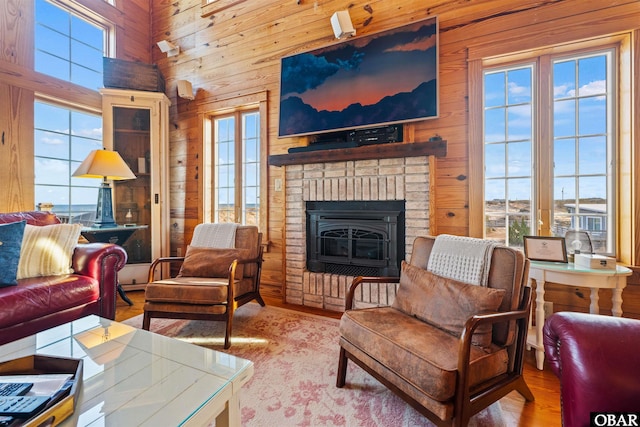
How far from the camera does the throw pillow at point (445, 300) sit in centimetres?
135

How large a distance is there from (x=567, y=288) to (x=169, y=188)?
14.5 feet

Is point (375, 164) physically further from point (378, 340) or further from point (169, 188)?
point (169, 188)

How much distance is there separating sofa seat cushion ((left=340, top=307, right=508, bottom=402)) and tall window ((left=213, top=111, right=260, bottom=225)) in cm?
233


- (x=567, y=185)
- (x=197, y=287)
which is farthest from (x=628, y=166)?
(x=197, y=287)

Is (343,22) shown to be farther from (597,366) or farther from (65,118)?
(65,118)

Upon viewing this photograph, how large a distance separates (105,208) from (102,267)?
56.6 inches

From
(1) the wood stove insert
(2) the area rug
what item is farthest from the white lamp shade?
(1) the wood stove insert

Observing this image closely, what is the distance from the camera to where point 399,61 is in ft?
8.76

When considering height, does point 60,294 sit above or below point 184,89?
below

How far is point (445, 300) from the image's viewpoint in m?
1.50

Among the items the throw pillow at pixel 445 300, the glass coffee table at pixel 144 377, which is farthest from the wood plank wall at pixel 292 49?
the glass coffee table at pixel 144 377

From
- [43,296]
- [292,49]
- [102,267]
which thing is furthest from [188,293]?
[292,49]

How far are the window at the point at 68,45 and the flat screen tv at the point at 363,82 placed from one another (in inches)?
97.3

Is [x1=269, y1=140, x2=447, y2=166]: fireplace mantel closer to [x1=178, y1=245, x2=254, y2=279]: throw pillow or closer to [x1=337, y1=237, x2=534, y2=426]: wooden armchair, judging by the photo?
[x1=178, y1=245, x2=254, y2=279]: throw pillow
